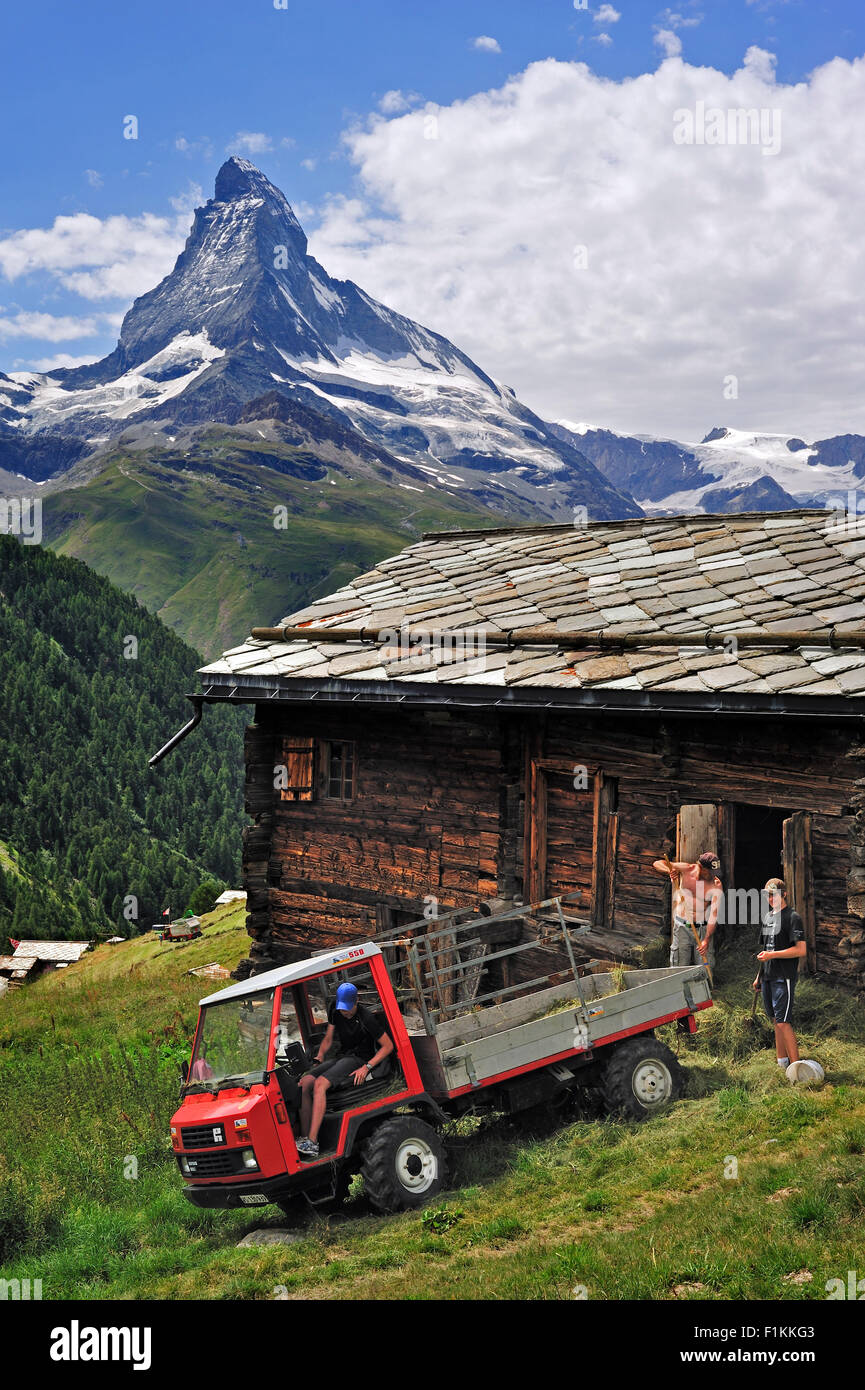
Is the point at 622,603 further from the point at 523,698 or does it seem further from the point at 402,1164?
the point at 402,1164

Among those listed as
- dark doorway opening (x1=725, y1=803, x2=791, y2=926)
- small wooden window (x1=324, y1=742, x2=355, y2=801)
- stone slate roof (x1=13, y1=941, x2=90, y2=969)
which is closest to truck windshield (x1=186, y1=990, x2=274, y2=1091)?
small wooden window (x1=324, y1=742, x2=355, y2=801)

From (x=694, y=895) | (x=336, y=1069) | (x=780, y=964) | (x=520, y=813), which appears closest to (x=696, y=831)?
(x=694, y=895)

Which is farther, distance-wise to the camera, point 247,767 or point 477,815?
point 247,767

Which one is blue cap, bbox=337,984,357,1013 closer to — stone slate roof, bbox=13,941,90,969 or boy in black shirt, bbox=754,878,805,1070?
boy in black shirt, bbox=754,878,805,1070

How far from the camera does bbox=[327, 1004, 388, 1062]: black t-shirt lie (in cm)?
897

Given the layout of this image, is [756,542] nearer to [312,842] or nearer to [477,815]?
[477,815]

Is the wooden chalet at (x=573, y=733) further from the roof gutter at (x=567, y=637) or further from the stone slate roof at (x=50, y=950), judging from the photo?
the stone slate roof at (x=50, y=950)

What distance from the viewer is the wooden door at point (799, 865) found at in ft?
35.1

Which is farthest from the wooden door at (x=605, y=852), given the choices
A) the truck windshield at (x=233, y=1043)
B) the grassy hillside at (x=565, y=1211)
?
the truck windshield at (x=233, y=1043)

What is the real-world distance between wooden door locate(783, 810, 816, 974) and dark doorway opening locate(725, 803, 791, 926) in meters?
5.56
